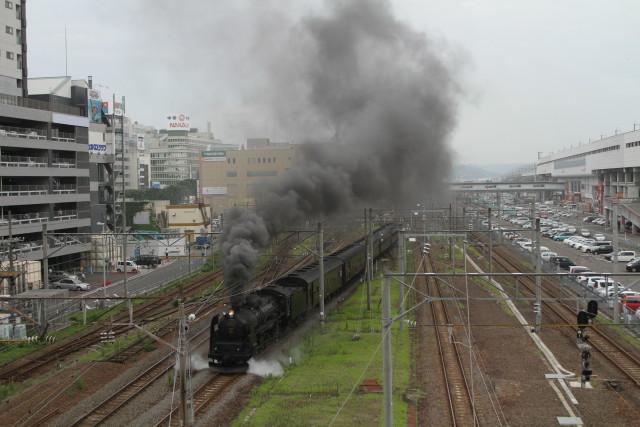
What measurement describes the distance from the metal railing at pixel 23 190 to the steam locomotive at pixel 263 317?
20.8m

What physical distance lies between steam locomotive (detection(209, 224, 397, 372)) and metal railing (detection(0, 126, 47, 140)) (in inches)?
890

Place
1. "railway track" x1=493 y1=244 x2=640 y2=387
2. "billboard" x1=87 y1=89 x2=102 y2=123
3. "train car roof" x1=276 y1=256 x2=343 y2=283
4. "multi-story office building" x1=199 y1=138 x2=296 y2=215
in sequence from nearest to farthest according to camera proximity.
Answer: "railway track" x1=493 y1=244 x2=640 y2=387 < "train car roof" x1=276 y1=256 x2=343 y2=283 < "multi-story office building" x1=199 y1=138 x2=296 y2=215 < "billboard" x1=87 y1=89 x2=102 y2=123

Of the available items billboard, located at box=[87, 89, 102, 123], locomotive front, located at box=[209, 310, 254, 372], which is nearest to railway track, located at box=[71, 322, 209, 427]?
locomotive front, located at box=[209, 310, 254, 372]

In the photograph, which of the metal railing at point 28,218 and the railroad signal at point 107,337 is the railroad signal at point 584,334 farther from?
the metal railing at point 28,218

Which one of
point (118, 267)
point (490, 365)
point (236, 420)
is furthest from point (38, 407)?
point (118, 267)

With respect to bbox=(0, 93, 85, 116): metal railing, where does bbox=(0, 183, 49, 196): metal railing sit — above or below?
below

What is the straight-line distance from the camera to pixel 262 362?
1716cm

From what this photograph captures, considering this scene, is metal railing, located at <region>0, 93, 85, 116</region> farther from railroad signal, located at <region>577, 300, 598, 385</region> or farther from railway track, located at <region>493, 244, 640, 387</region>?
railroad signal, located at <region>577, 300, 598, 385</region>

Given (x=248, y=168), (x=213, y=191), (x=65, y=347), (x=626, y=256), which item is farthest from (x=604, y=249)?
(x=65, y=347)

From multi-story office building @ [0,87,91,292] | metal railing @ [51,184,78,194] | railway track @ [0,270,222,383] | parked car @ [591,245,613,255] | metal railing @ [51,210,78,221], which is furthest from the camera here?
parked car @ [591,245,613,255]

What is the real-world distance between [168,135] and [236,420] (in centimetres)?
14591

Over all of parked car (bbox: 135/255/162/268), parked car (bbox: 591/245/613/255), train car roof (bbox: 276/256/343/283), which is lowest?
parked car (bbox: 135/255/162/268)

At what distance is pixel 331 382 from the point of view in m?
16.0

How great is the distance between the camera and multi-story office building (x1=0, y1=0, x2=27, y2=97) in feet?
137
